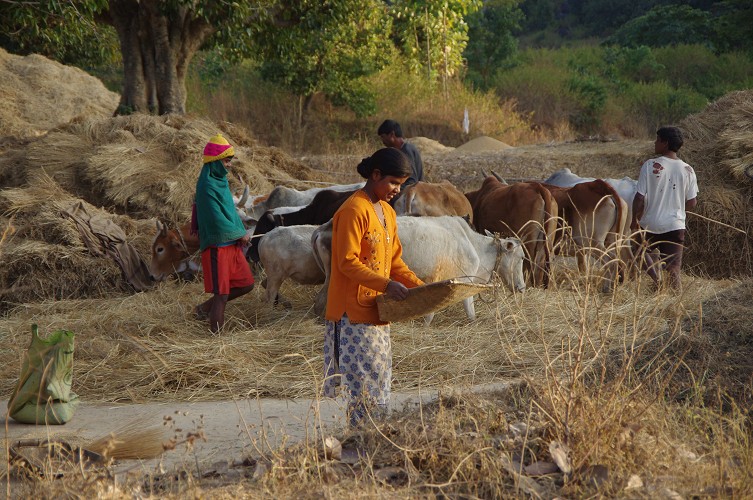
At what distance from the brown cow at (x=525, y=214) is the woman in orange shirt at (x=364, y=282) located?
4.12 m

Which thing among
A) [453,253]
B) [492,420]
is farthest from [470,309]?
[492,420]

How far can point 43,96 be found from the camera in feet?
49.2

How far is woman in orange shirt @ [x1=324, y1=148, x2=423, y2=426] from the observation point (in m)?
4.12

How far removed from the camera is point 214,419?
4945 millimetres

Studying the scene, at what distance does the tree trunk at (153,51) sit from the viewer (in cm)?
1309

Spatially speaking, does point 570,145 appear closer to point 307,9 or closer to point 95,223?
point 307,9

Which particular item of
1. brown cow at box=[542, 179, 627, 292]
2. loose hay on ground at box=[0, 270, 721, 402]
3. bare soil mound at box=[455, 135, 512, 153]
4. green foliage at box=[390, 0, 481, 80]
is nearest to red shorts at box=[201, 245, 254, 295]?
loose hay on ground at box=[0, 270, 721, 402]

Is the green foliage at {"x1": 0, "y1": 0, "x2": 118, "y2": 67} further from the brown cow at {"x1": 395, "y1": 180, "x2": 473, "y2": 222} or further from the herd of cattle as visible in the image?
the brown cow at {"x1": 395, "y1": 180, "x2": 473, "y2": 222}

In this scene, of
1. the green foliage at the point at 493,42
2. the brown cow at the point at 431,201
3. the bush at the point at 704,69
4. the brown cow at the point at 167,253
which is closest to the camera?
the brown cow at the point at 431,201

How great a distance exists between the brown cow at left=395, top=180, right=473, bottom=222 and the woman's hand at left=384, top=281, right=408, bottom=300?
449 cm

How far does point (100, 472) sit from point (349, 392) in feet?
4.07

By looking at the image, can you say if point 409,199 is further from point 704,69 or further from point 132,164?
point 704,69

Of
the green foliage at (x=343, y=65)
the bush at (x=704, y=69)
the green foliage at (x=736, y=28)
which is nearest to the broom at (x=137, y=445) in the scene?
the green foliage at (x=343, y=65)

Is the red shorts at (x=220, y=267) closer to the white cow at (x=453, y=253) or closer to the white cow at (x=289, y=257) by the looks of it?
the white cow at (x=289, y=257)
